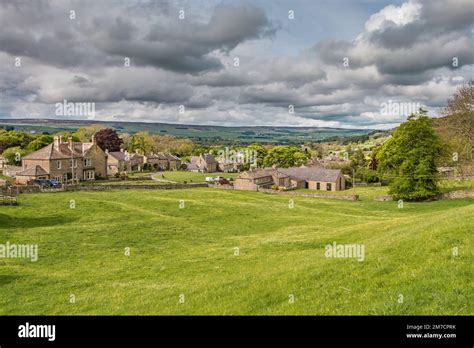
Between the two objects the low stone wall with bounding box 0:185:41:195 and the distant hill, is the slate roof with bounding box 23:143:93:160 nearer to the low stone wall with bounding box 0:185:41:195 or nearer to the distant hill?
the low stone wall with bounding box 0:185:41:195

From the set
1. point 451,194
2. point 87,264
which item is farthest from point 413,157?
point 87,264

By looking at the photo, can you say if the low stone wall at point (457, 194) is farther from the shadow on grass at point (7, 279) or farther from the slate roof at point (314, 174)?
the shadow on grass at point (7, 279)

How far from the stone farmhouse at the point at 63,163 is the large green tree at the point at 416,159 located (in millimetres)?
65587

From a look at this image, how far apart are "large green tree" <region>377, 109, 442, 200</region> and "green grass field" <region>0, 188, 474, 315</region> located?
98.0ft

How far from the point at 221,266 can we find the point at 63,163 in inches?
2634

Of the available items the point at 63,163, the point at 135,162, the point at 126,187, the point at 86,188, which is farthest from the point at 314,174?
the point at 135,162

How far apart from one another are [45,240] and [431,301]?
2754 centimetres

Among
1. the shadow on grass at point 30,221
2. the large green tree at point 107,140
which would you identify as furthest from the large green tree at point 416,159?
the large green tree at point 107,140

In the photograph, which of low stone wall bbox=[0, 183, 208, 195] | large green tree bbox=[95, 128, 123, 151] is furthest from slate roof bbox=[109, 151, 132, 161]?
low stone wall bbox=[0, 183, 208, 195]

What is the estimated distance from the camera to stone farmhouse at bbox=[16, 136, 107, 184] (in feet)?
240

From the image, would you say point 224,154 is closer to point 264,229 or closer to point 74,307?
point 264,229

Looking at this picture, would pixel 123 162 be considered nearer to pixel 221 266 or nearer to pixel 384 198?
pixel 384 198

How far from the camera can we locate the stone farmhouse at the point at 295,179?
87312 millimetres

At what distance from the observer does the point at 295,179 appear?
9844cm
